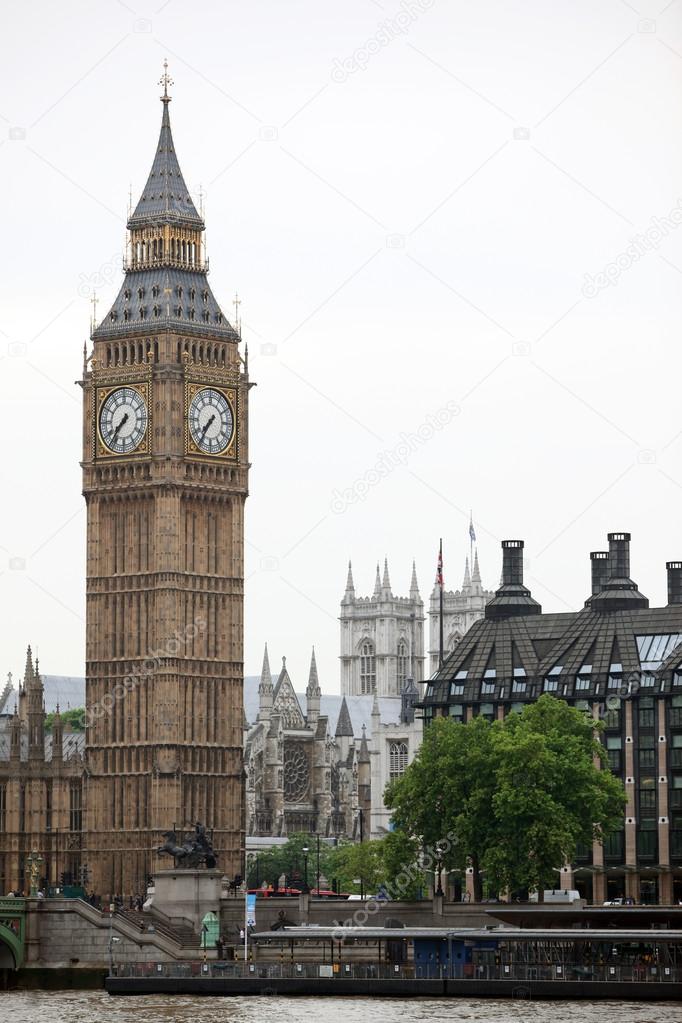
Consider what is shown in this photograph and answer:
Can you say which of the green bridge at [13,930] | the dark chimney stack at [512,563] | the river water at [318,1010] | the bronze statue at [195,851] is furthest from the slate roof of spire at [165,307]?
the river water at [318,1010]

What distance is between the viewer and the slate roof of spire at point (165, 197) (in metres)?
164

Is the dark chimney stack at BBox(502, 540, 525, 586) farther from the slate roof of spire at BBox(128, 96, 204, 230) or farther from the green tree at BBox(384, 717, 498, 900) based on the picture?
the green tree at BBox(384, 717, 498, 900)

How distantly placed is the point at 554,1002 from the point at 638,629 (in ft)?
152

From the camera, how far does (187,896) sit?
13700 centimetres

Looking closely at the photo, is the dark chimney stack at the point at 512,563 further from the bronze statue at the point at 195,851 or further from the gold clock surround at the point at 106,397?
the bronze statue at the point at 195,851

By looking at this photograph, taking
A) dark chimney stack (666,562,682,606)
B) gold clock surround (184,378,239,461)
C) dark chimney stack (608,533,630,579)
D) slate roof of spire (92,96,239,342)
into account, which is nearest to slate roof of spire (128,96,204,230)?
slate roof of spire (92,96,239,342)

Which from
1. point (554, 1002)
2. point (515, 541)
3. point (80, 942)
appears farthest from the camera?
point (515, 541)

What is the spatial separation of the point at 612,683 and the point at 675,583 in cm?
1076

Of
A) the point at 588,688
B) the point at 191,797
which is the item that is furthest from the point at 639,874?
the point at 191,797

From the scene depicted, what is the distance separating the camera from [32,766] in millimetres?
165500

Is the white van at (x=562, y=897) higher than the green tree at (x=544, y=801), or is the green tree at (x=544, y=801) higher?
the green tree at (x=544, y=801)

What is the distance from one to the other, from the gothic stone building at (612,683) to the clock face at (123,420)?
2072cm

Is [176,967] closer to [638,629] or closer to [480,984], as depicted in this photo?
[480,984]

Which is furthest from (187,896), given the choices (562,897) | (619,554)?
(619,554)
